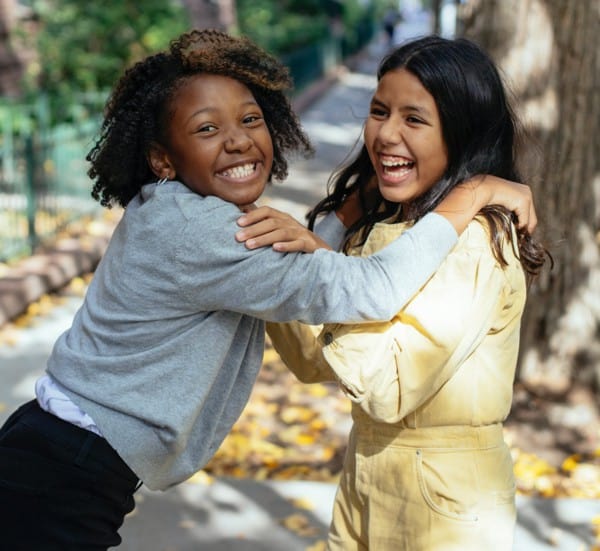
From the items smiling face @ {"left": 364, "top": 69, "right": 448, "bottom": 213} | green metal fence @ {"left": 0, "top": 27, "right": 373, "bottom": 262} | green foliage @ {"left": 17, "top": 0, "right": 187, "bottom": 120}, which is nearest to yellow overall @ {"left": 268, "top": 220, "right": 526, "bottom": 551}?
smiling face @ {"left": 364, "top": 69, "right": 448, "bottom": 213}

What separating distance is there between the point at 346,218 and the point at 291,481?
2.04 meters

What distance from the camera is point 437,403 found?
7.00 feet

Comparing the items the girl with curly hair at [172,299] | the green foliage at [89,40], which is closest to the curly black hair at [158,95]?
the girl with curly hair at [172,299]

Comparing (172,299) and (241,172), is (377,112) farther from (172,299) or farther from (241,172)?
(172,299)

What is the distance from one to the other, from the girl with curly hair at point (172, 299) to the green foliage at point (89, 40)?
10619mm

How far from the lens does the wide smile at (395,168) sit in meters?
2.13

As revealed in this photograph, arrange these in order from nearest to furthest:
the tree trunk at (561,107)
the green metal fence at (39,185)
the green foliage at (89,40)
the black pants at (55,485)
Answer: the black pants at (55,485), the tree trunk at (561,107), the green metal fence at (39,185), the green foliage at (89,40)

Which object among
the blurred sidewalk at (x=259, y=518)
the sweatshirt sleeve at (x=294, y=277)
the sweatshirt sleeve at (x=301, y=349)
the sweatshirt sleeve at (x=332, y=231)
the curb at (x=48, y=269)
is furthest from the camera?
the curb at (x=48, y=269)

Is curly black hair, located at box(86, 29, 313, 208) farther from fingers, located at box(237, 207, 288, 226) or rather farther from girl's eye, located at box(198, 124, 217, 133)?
A: fingers, located at box(237, 207, 288, 226)

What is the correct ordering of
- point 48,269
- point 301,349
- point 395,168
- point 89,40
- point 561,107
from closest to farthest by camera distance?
point 395,168, point 301,349, point 561,107, point 48,269, point 89,40

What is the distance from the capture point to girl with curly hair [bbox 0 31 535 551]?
196cm

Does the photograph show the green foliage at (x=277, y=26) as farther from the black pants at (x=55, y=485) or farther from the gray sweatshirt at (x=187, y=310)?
the black pants at (x=55, y=485)

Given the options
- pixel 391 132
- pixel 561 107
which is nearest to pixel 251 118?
pixel 391 132

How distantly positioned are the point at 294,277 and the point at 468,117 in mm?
553
